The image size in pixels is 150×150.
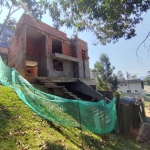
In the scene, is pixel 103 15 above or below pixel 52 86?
above

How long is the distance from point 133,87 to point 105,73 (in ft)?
52.4

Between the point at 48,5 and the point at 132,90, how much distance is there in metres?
34.9

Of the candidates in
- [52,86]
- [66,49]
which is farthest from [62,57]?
[52,86]

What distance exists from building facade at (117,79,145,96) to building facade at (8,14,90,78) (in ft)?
82.9

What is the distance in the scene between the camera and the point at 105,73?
2491 centimetres

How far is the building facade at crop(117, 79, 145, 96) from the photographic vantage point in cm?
3494

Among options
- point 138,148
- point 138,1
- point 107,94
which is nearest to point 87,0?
point 138,1

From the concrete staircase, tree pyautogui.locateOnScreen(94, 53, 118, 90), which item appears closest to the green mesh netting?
the concrete staircase

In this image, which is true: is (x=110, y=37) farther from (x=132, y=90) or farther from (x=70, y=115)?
(x=132, y=90)

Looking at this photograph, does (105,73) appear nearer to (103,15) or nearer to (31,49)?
(31,49)

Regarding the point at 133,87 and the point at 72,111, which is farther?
the point at 133,87

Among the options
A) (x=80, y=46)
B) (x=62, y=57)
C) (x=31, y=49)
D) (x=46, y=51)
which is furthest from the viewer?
(x=80, y=46)

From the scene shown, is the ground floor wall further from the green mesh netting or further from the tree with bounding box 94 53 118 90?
the tree with bounding box 94 53 118 90

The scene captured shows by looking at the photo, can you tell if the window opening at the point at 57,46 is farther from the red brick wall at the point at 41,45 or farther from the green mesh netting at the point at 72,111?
the green mesh netting at the point at 72,111
